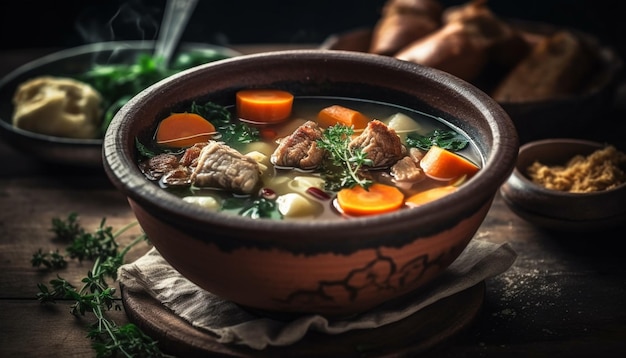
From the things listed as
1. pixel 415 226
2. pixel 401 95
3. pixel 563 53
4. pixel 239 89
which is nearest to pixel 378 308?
pixel 415 226

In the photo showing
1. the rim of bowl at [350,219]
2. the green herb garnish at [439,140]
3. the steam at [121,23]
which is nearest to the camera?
the rim of bowl at [350,219]

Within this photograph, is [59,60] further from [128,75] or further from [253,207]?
[253,207]

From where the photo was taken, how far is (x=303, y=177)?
261cm

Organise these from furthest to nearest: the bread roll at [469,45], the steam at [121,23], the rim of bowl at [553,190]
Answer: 1. the steam at [121,23]
2. the bread roll at [469,45]
3. the rim of bowl at [553,190]

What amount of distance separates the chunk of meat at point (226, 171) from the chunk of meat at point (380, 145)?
375mm

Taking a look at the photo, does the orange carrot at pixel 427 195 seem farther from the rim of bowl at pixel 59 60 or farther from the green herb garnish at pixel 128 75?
the green herb garnish at pixel 128 75

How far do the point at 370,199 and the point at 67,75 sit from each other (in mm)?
2637

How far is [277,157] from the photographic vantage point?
2723mm

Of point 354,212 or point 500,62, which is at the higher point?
point 354,212

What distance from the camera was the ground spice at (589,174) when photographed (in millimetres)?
3141

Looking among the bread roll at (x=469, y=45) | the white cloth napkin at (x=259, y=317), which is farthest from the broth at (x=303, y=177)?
the bread roll at (x=469, y=45)

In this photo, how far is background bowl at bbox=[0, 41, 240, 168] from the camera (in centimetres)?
362

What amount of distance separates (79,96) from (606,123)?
104 inches

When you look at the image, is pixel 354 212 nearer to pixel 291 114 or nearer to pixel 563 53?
pixel 291 114
